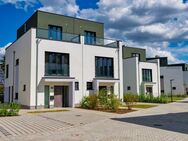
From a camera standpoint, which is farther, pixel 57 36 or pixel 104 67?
pixel 104 67

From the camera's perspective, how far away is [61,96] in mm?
23359

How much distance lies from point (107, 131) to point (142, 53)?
34116 millimetres

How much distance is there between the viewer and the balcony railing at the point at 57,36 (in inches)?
876

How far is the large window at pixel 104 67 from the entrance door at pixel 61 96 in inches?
166

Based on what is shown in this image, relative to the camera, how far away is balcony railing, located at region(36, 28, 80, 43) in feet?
73.0

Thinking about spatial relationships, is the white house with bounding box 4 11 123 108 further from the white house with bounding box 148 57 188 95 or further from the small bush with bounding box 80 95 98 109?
the white house with bounding box 148 57 188 95

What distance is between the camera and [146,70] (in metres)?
37.8

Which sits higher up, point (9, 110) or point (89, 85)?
point (89, 85)

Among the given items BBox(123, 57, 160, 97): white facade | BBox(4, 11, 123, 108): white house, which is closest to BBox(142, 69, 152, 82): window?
Answer: BBox(123, 57, 160, 97): white facade

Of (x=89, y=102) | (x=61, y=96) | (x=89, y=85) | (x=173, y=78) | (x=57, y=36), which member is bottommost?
(x=89, y=102)

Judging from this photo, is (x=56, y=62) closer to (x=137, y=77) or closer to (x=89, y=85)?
(x=89, y=85)

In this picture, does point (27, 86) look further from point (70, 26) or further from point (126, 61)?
point (126, 61)

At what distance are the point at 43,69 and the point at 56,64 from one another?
1.49 m

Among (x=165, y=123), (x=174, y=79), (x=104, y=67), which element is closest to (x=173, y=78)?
(x=174, y=79)
